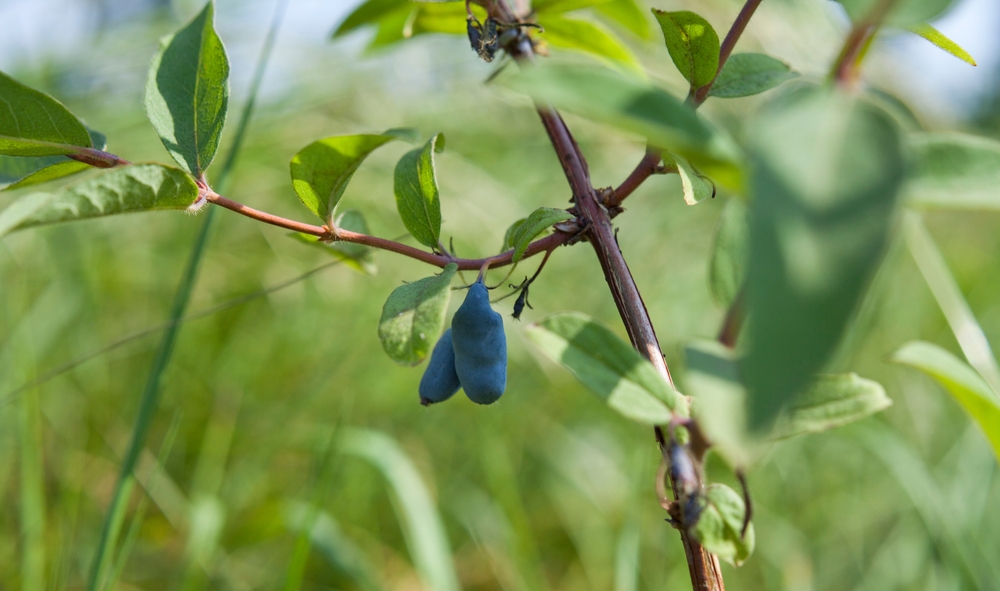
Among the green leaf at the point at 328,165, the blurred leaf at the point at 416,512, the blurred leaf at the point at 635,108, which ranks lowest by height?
the blurred leaf at the point at 416,512

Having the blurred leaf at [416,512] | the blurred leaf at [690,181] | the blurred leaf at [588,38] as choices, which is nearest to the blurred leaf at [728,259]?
the blurred leaf at [690,181]

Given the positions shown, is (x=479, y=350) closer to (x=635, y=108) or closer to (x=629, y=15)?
(x=635, y=108)

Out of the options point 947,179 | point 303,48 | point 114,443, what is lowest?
point 114,443

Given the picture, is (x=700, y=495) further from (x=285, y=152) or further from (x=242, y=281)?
(x=285, y=152)

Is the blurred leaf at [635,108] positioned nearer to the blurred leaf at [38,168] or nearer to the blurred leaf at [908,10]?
the blurred leaf at [908,10]

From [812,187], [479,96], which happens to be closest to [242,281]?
[479,96]

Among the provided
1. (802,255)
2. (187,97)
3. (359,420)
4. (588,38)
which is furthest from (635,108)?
(359,420)

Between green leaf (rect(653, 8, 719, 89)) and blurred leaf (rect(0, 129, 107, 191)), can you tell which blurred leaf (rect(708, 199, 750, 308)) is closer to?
green leaf (rect(653, 8, 719, 89))

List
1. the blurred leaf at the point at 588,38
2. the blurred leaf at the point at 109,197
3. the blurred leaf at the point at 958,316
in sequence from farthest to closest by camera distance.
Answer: the blurred leaf at the point at 958,316, the blurred leaf at the point at 588,38, the blurred leaf at the point at 109,197
